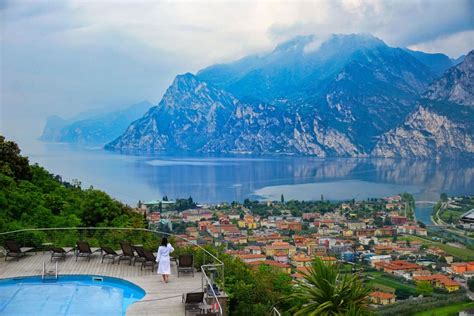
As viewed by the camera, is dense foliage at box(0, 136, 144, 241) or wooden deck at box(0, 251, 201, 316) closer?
wooden deck at box(0, 251, 201, 316)

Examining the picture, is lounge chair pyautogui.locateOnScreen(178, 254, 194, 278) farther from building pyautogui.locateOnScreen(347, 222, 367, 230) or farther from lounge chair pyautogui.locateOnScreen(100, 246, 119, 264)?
building pyautogui.locateOnScreen(347, 222, 367, 230)

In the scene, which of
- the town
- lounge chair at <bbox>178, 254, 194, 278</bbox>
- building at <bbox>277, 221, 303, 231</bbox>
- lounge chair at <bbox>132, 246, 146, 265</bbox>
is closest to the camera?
lounge chair at <bbox>178, 254, 194, 278</bbox>

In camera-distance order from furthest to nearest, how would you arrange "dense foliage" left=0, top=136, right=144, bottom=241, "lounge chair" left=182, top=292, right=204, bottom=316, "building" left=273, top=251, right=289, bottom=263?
"building" left=273, top=251, right=289, bottom=263, "dense foliage" left=0, top=136, right=144, bottom=241, "lounge chair" left=182, top=292, right=204, bottom=316

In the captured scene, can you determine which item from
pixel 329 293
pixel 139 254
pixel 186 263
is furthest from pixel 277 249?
pixel 329 293

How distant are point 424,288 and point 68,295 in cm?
1682

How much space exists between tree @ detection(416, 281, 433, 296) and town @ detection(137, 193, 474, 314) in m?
0.04

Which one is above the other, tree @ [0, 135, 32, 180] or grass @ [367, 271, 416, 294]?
tree @ [0, 135, 32, 180]

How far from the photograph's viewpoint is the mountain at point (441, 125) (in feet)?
406

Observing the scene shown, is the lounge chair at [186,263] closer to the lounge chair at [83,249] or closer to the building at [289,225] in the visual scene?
the lounge chair at [83,249]

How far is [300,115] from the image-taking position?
150500 millimetres

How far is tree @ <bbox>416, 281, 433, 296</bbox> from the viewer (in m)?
18.8

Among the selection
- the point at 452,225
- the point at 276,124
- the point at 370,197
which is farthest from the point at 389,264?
the point at 276,124

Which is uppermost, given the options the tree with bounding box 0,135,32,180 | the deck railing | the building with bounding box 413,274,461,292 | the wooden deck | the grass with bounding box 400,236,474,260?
the tree with bounding box 0,135,32,180

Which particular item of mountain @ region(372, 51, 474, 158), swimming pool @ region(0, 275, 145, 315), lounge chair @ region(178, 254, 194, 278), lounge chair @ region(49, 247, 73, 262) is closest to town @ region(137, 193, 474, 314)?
lounge chair @ region(178, 254, 194, 278)
